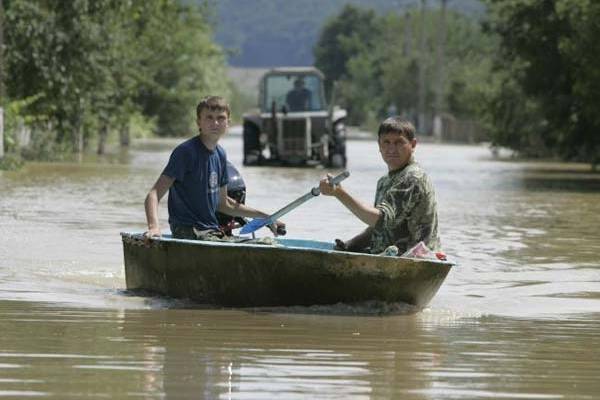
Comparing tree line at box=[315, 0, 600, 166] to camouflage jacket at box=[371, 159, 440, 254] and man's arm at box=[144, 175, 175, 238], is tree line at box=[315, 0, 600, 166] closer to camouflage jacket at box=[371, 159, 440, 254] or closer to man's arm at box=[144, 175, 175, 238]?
camouflage jacket at box=[371, 159, 440, 254]

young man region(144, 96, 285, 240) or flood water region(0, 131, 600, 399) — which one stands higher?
young man region(144, 96, 285, 240)

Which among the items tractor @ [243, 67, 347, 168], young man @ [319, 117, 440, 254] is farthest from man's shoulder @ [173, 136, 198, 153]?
tractor @ [243, 67, 347, 168]

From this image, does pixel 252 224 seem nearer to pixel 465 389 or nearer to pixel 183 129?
pixel 465 389

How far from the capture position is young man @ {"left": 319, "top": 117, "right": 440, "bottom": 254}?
11.7m

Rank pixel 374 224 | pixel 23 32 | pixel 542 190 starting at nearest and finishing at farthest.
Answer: pixel 374 224 → pixel 542 190 → pixel 23 32

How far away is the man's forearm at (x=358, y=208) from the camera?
36.3ft

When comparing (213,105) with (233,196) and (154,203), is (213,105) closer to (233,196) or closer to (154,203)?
(154,203)

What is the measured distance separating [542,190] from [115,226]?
48.8 feet

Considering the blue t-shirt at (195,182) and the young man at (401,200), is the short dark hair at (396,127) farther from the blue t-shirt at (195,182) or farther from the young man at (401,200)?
the blue t-shirt at (195,182)

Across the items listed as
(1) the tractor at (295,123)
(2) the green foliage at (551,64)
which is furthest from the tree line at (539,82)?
(1) the tractor at (295,123)

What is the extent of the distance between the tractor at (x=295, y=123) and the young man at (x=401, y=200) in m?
31.7

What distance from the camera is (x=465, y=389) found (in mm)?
8164

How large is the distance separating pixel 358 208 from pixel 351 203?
0.13 meters

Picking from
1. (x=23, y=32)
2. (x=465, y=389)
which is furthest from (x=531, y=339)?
(x=23, y=32)
